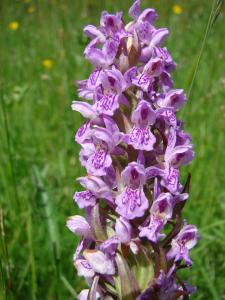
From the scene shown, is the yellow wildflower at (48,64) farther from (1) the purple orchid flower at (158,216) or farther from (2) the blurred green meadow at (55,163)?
(1) the purple orchid flower at (158,216)

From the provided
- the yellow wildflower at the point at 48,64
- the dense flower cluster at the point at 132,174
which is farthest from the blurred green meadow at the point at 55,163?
the dense flower cluster at the point at 132,174

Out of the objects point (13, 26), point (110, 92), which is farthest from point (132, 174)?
point (13, 26)

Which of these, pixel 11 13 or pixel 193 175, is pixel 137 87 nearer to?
pixel 193 175

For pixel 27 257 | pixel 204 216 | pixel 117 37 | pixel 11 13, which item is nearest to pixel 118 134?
pixel 117 37

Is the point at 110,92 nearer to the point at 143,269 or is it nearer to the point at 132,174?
the point at 132,174

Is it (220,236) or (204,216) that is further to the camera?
(204,216)

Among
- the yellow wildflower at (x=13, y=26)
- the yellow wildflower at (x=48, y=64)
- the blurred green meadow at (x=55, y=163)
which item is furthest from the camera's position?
the yellow wildflower at (x=13, y=26)
